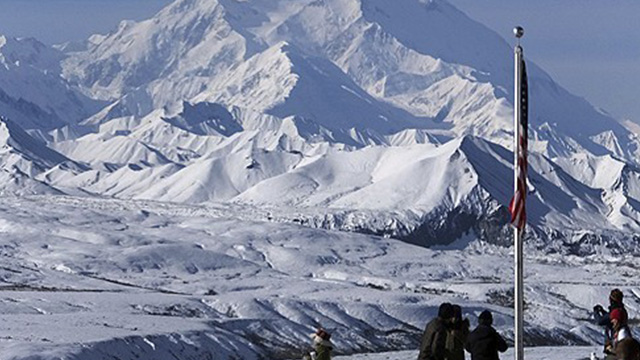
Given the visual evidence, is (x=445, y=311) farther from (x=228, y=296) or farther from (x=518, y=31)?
(x=228, y=296)

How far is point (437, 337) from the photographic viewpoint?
31.1 meters

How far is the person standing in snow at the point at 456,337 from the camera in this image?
31891 millimetres

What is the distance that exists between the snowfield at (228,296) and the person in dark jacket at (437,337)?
94.6ft

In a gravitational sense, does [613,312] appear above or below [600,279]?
above

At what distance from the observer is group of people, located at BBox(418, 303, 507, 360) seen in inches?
1227

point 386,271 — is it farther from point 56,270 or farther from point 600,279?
point 56,270

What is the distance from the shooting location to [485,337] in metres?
32.0

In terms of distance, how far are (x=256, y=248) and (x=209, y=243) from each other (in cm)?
579

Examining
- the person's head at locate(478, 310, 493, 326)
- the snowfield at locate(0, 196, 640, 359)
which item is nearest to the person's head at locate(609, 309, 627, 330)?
the person's head at locate(478, 310, 493, 326)

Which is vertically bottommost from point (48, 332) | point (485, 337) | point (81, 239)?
point (81, 239)

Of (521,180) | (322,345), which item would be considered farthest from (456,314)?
(322,345)

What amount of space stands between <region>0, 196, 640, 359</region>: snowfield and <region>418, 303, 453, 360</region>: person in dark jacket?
94.6 ft

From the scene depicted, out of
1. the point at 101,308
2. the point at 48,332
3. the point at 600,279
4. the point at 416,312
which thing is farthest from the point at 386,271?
the point at 48,332

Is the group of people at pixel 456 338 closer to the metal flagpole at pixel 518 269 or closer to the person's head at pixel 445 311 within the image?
the person's head at pixel 445 311
